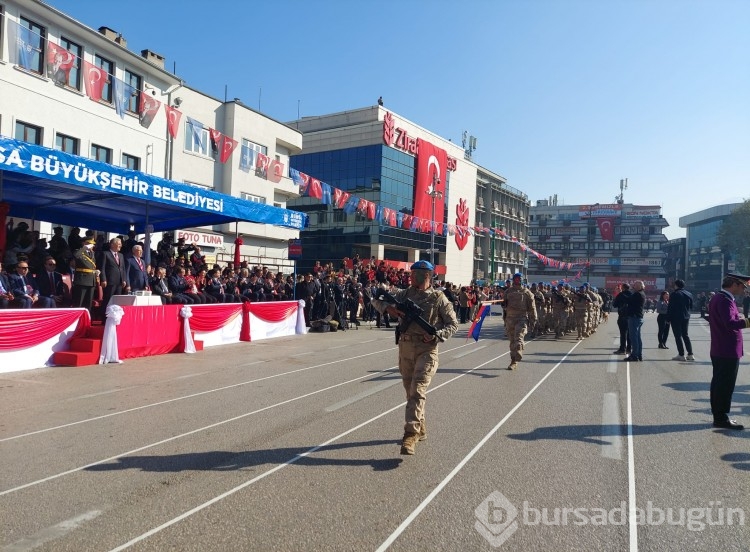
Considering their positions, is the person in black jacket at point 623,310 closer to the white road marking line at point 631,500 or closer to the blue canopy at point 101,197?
the white road marking line at point 631,500

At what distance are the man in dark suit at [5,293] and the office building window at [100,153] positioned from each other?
508 inches

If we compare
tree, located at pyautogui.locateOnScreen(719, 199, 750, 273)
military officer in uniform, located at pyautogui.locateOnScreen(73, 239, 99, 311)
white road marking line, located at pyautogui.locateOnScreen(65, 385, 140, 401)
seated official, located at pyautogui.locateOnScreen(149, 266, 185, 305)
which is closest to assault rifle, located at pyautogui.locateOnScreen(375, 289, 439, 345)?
white road marking line, located at pyautogui.locateOnScreen(65, 385, 140, 401)

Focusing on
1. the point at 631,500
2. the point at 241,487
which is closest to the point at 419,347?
the point at 241,487

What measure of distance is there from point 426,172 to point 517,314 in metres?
45.9

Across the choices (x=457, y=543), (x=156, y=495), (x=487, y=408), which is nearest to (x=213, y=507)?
(x=156, y=495)

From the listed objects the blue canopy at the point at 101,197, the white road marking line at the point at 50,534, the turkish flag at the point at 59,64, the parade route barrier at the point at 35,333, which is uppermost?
the turkish flag at the point at 59,64

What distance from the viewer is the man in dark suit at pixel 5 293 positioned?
33.4 feet

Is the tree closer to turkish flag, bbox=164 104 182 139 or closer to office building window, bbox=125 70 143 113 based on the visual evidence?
office building window, bbox=125 70 143 113

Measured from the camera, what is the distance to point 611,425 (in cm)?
671

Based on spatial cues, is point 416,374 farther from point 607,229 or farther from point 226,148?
point 607,229

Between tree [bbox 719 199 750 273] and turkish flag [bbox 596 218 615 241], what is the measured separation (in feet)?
82.8

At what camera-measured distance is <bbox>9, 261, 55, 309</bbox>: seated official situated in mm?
10609

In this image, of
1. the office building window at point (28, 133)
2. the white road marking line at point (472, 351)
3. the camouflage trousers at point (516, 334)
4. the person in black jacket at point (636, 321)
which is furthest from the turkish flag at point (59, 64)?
the person in black jacket at point (636, 321)

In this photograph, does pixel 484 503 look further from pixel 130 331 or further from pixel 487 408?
pixel 130 331
